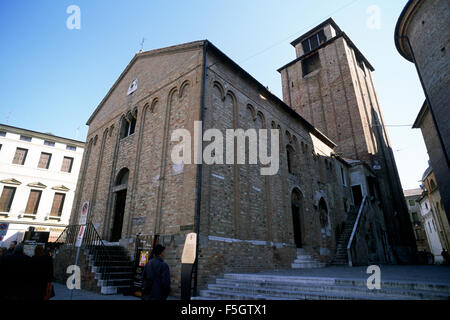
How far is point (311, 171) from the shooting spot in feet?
51.3

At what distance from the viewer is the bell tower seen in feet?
76.9

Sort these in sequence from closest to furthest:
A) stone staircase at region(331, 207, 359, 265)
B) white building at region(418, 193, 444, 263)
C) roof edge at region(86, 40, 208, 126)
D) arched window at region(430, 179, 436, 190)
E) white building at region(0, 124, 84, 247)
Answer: roof edge at region(86, 40, 208, 126)
stone staircase at region(331, 207, 359, 265)
white building at region(0, 124, 84, 247)
arched window at region(430, 179, 436, 190)
white building at region(418, 193, 444, 263)

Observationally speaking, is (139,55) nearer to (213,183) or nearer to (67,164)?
(213,183)

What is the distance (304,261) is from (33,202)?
74.9 ft

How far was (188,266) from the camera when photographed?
611cm

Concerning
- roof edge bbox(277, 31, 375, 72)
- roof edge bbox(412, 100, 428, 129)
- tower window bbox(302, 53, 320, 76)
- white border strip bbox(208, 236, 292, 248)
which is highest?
roof edge bbox(277, 31, 375, 72)

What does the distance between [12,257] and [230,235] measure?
19.7 feet

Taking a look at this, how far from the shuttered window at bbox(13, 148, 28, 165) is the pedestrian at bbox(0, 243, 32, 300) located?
78.1 ft

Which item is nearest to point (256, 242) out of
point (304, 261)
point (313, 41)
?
point (304, 261)

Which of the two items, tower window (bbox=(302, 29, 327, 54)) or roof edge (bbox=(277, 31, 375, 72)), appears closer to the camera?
roof edge (bbox=(277, 31, 375, 72))

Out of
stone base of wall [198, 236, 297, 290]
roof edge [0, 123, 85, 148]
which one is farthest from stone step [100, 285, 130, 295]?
roof edge [0, 123, 85, 148]

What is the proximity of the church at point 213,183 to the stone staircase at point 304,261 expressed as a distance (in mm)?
70

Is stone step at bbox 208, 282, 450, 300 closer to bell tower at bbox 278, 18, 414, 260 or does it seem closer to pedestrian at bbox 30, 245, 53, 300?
pedestrian at bbox 30, 245, 53, 300

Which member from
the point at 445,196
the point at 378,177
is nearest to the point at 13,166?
the point at 378,177
